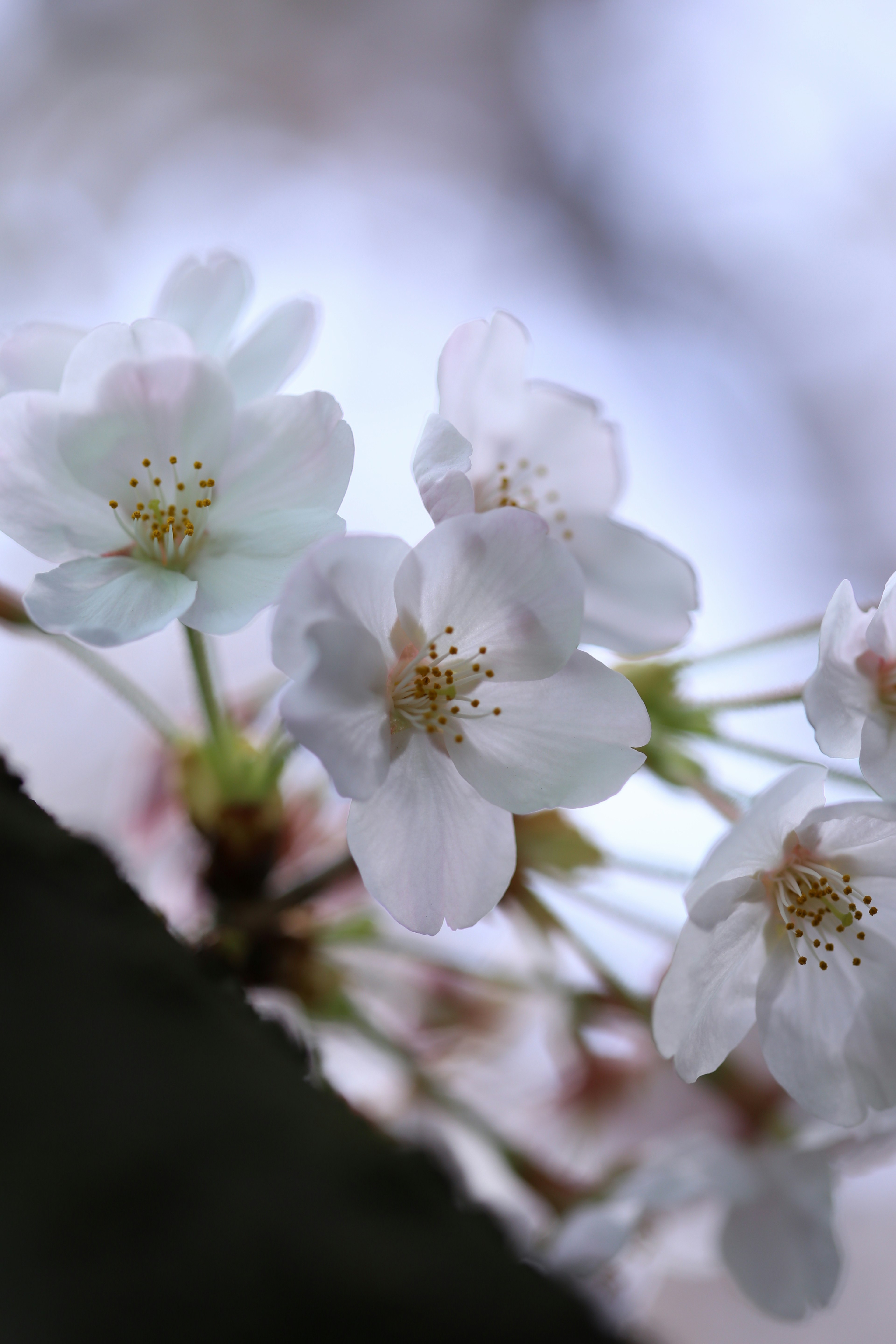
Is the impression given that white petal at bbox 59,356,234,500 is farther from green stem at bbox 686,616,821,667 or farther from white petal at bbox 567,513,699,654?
green stem at bbox 686,616,821,667

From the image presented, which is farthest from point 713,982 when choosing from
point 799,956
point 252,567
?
point 252,567

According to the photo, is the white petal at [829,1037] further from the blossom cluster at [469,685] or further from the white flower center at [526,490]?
the white flower center at [526,490]

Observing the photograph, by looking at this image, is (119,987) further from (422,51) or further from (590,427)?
(422,51)

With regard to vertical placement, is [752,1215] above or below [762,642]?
below

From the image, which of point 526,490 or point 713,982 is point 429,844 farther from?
point 526,490

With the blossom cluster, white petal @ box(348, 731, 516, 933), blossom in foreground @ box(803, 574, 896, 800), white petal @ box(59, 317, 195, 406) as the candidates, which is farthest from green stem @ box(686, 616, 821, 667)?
white petal @ box(59, 317, 195, 406)

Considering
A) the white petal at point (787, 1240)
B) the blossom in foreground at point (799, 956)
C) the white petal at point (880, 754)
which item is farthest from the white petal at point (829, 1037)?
the white petal at point (787, 1240)

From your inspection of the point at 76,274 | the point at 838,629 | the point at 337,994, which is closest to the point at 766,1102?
A: the point at 337,994
